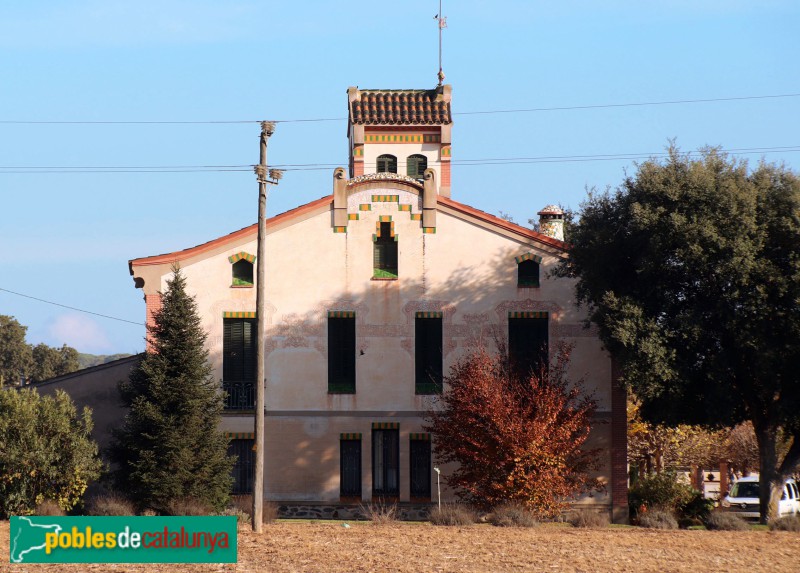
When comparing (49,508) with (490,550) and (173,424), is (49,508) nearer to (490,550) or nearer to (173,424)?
(173,424)

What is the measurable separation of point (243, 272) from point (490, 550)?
46.6 ft

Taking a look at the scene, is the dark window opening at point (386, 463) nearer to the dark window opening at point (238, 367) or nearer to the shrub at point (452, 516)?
the shrub at point (452, 516)

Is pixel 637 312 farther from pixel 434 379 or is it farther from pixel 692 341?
pixel 434 379

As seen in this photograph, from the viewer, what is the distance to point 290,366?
37.2 m

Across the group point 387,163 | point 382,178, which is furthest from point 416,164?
point 382,178

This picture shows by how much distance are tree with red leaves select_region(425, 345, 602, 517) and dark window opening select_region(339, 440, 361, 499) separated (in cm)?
299

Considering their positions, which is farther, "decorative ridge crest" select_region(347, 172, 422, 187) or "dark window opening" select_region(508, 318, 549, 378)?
"decorative ridge crest" select_region(347, 172, 422, 187)

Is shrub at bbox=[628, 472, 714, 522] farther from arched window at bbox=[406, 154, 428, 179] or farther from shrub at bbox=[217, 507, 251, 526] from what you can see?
arched window at bbox=[406, 154, 428, 179]

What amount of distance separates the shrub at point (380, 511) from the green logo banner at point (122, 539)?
11.5 m

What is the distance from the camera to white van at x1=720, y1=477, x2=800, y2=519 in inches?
1582

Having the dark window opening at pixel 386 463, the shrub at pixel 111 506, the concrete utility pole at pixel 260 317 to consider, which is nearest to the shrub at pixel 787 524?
the dark window opening at pixel 386 463

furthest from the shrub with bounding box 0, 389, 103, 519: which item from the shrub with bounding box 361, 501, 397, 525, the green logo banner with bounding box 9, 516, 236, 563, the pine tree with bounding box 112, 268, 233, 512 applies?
the green logo banner with bounding box 9, 516, 236, 563

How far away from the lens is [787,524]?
32906 millimetres

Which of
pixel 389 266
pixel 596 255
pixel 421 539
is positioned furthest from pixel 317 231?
pixel 421 539
